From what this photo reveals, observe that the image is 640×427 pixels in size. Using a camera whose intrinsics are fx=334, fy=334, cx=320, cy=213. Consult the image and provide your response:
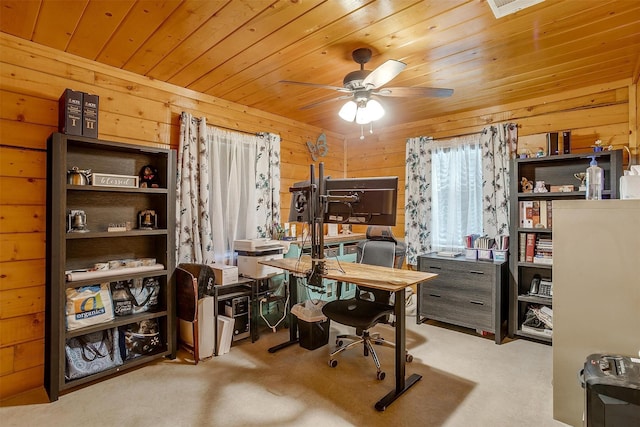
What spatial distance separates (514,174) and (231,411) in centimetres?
A: 323

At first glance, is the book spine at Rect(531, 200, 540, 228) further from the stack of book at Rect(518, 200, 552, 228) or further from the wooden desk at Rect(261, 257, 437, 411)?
the wooden desk at Rect(261, 257, 437, 411)

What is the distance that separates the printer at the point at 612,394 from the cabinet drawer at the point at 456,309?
1.78m

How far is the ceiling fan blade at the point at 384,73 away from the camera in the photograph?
1961 mm

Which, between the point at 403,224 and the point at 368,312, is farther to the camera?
the point at 403,224

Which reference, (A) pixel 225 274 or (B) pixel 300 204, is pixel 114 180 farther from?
(B) pixel 300 204

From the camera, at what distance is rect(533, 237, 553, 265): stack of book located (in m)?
3.20

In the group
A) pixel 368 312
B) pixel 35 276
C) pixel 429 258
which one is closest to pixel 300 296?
pixel 368 312

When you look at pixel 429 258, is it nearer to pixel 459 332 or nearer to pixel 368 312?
pixel 459 332

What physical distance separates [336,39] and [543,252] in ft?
9.06

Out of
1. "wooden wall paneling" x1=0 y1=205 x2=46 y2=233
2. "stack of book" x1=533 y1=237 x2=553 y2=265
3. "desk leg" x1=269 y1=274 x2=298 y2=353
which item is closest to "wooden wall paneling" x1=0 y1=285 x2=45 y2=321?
"wooden wall paneling" x1=0 y1=205 x2=46 y2=233

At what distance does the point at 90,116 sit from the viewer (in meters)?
2.35

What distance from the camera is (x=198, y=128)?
126 inches

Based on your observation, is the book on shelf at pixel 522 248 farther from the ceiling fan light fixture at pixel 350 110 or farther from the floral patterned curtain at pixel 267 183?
the floral patterned curtain at pixel 267 183

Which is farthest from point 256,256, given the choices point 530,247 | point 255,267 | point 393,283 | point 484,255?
point 530,247
